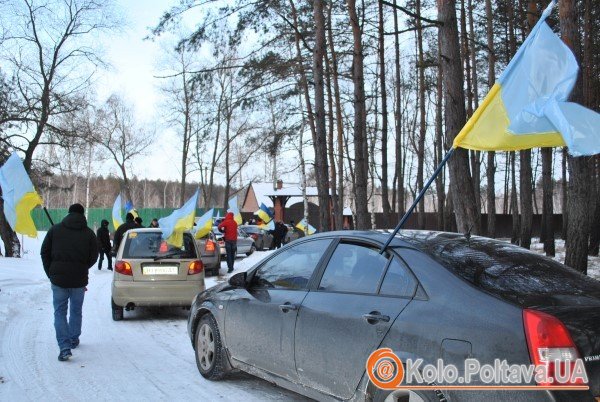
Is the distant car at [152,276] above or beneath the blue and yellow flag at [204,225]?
beneath

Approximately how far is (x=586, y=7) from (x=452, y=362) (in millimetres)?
17353

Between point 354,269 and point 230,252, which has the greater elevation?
point 354,269

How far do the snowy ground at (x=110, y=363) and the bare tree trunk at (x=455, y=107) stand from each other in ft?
16.1

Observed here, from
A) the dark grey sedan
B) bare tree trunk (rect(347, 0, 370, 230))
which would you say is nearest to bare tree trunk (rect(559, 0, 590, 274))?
bare tree trunk (rect(347, 0, 370, 230))

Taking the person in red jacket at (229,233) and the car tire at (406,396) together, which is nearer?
the car tire at (406,396)

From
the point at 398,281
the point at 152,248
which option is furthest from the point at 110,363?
the point at 398,281

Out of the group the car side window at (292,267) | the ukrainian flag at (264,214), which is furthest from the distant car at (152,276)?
the ukrainian flag at (264,214)

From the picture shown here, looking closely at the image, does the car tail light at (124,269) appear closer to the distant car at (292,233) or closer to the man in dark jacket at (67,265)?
the man in dark jacket at (67,265)

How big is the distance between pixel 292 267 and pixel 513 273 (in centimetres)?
196

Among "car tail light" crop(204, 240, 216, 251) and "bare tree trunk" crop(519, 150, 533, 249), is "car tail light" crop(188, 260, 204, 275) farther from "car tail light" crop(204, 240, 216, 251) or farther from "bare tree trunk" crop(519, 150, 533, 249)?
"bare tree trunk" crop(519, 150, 533, 249)

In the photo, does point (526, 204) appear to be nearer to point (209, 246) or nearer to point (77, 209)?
point (209, 246)

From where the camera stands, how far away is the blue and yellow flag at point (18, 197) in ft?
29.1

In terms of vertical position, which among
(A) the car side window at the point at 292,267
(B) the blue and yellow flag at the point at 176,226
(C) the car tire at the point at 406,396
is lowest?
(C) the car tire at the point at 406,396

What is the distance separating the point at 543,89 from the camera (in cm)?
421
